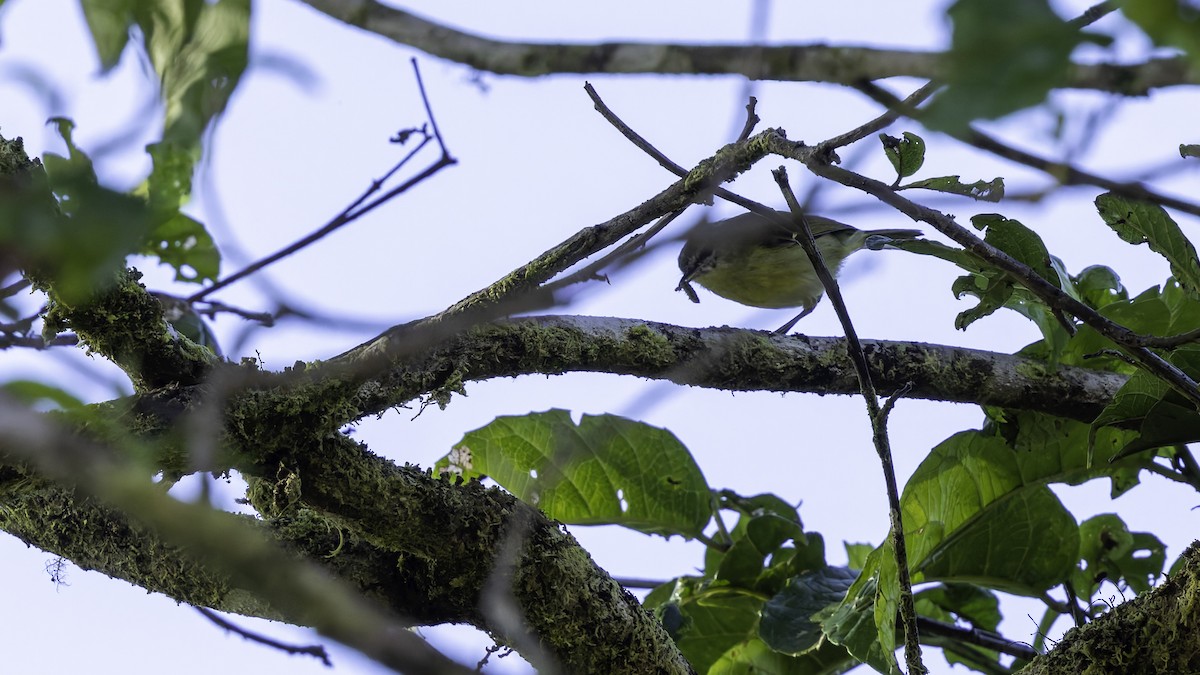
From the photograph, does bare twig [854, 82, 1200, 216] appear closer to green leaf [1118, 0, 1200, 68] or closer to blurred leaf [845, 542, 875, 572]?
green leaf [1118, 0, 1200, 68]

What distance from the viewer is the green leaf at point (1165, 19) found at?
2.26ft

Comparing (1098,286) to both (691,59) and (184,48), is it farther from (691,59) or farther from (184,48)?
(184,48)

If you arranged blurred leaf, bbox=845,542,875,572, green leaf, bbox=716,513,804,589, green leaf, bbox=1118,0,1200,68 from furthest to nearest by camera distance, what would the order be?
blurred leaf, bbox=845,542,875,572, green leaf, bbox=716,513,804,589, green leaf, bbox=1118,0,1200,68

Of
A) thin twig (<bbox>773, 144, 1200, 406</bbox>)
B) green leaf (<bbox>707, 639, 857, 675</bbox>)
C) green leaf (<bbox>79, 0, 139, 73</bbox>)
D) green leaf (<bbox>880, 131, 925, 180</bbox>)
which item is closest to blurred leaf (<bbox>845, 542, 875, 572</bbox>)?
green leaf (<bbox>707, 639, 857, 675</bbox>)

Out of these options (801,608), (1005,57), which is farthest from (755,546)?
(1005,57)

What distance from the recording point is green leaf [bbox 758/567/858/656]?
8.78 ft

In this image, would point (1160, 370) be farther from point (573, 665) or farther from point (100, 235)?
point (100, 235)

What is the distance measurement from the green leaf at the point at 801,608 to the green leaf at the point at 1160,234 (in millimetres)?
1157

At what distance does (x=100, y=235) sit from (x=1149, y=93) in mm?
787

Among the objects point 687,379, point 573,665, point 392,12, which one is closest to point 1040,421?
point 687,379

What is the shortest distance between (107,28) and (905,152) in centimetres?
154

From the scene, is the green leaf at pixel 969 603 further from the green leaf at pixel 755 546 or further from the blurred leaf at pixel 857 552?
the green leaf at pixel 755 546

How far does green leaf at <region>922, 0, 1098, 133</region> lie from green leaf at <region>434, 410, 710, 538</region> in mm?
2152

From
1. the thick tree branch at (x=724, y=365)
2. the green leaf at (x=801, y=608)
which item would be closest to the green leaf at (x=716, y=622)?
the green leaf at (x=801, y=608)
